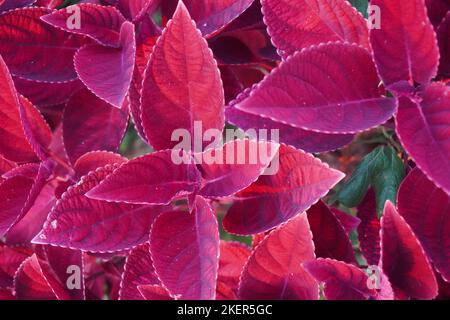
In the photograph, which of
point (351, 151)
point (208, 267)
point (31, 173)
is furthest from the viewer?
point (351, 151)

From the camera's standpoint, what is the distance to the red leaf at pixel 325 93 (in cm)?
71

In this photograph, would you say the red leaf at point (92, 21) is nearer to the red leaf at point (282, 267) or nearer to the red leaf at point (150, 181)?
the red leaf at point (150, 181)

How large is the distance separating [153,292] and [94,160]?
8.6 inches

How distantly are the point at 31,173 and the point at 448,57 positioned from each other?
25.0 inches

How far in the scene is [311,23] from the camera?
814 millimetres

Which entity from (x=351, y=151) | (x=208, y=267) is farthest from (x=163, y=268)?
(x=351, y=151)

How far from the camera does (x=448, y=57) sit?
84cm

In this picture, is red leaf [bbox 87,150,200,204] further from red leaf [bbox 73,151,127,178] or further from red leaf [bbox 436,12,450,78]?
red leaf [bbox 436,12,450,78]

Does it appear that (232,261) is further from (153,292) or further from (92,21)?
(92,21)

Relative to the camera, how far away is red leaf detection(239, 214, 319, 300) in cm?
78

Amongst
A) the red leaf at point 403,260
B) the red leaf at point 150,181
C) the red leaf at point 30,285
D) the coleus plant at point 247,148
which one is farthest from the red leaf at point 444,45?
the red leaf at point 30,285

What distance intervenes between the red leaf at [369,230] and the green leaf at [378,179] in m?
0.01
